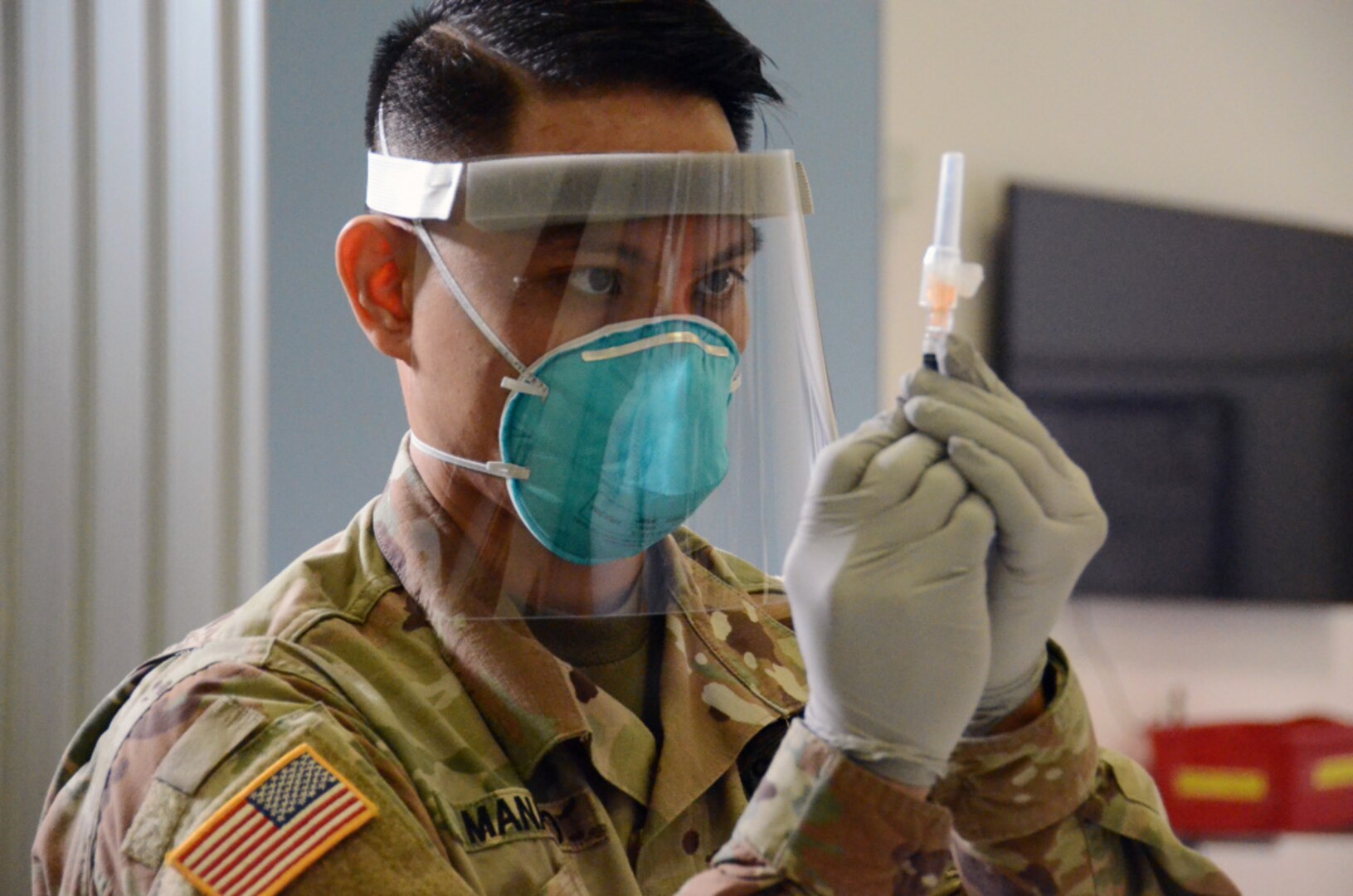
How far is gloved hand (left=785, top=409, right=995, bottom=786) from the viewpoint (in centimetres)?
77

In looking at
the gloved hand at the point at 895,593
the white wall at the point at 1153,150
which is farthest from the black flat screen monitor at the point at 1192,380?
the gloved hand at the point at 895,593

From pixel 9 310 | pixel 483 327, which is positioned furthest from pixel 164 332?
pixel 483 327

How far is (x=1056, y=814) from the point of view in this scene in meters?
0.87

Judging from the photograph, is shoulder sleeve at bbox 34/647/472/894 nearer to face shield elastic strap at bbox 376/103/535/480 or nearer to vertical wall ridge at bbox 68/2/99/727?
face shield elastic strap at bbox 376/103/535/480

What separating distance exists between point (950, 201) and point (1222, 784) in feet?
8.43

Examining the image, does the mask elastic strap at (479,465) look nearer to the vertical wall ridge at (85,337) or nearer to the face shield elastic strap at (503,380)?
the face shield elastic strap at (503,380)

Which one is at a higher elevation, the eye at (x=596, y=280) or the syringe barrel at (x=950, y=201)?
the syringe barrel at (x=950, y=201)

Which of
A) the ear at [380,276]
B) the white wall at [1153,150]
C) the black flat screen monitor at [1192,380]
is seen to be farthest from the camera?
the black flat screen monitor at [1192,380]

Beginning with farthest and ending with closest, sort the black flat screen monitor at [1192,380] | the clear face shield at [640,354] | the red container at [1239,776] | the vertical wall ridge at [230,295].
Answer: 1. the red container at [1239,776]
2. the black flat screen monitor at [1192,380]
3. the vertical wall ridge at [230,295]
4. the clear face shield at [640,354]

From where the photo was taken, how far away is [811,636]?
794mm

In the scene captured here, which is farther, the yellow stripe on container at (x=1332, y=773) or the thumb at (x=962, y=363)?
the yellow stripe on container at (x=1332, y=773)

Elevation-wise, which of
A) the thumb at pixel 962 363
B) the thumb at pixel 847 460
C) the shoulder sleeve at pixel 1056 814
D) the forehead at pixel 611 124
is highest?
the forehead at pixel 611 124

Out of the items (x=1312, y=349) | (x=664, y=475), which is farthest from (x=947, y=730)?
(x=1312, y=349)

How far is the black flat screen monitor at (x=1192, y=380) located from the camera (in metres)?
2.84
